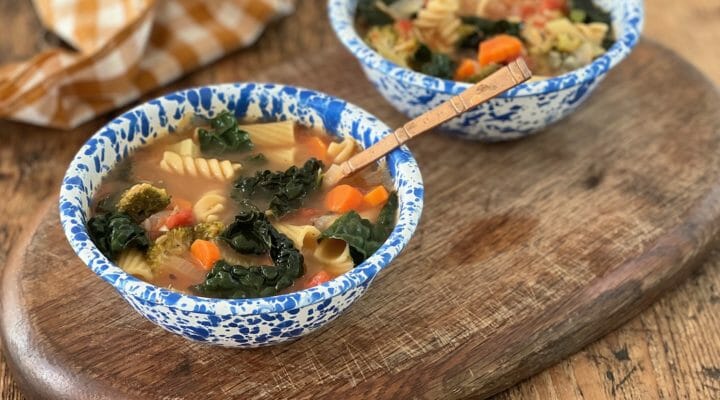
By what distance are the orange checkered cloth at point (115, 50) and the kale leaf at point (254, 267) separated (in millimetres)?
1602

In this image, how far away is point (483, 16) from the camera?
157 inches

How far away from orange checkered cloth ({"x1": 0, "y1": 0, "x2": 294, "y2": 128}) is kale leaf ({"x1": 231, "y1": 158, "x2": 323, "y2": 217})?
4.55 ft

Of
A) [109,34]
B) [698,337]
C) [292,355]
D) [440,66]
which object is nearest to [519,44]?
[440,66]

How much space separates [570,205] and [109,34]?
7.16ft

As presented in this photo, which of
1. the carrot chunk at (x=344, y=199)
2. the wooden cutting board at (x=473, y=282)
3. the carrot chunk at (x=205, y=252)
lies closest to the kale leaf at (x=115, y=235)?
the carrot chunk at (x=205, y=252)

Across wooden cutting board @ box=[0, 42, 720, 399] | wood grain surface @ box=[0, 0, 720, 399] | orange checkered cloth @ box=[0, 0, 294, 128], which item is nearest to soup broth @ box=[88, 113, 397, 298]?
wooden cutting board @ box=[0, 42, 720, 399]

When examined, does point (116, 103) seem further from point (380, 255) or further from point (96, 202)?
point (380, 255)

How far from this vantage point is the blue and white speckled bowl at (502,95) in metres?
3.45

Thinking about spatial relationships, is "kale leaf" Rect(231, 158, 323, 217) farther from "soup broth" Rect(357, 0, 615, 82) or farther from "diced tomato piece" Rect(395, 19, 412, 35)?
"diced tomato piece" Rect(395, 19, 412, 35)

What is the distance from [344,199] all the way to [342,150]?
10.6 inches

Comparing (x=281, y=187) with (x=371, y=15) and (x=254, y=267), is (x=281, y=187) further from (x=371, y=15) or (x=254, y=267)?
(x=371, y=15)

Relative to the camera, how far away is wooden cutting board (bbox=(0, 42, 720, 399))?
288cm

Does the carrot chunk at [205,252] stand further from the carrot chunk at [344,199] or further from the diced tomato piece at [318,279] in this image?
the carrot chunk at [344,199]

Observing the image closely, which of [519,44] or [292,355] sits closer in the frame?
[292,355]
